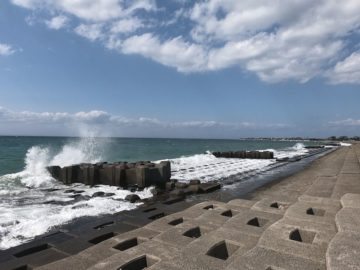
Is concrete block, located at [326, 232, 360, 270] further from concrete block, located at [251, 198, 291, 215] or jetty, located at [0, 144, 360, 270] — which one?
concrete block, located at [251, 198, 291, 215]

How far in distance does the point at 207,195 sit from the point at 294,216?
226 inches

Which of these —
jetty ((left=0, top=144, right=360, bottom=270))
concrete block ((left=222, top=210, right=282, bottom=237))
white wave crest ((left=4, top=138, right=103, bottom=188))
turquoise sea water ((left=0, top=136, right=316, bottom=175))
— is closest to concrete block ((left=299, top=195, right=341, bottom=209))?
jetty ((left=0, top=144, right=360, bottom=270))

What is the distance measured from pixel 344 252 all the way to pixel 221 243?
155cm

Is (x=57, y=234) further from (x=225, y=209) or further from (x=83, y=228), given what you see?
(x=225, y=209)

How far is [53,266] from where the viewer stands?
3.88 m

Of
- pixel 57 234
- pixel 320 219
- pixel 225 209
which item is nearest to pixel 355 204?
pixel 320 219

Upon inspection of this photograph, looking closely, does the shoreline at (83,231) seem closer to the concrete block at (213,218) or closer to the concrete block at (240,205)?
the concrete block at (213,218)

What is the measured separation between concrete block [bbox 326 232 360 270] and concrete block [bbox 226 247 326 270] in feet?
0.56

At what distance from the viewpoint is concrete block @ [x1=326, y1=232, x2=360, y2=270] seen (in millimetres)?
3090

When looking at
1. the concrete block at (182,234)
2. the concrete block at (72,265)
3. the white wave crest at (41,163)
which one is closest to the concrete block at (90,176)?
the white wave crest at (41,163)

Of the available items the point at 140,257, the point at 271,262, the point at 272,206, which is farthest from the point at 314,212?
the point at 140,257

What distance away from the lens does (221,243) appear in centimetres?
423

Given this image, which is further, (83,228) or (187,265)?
(83,228)

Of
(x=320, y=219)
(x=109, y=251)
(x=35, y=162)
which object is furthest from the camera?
(x=35, y=162)
